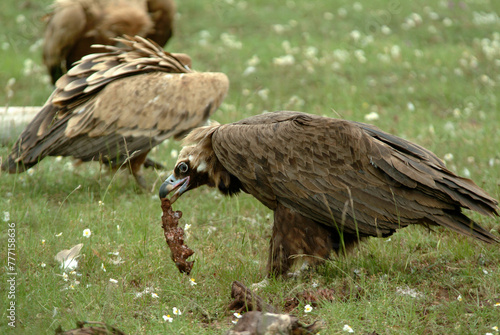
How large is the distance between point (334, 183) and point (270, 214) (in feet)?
4.29

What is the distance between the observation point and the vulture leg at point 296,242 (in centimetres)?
380

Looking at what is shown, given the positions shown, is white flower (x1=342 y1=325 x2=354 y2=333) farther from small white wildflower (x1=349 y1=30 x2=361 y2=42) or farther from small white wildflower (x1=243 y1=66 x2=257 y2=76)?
small white wildflower (x1=349 y1=30 x2=361 y2=42)

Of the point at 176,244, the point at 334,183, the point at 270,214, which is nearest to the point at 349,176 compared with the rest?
the point at 334,183

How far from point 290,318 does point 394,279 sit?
1.06 meters

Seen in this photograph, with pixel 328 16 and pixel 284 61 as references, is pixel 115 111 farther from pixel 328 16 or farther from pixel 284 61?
pixel 328 16

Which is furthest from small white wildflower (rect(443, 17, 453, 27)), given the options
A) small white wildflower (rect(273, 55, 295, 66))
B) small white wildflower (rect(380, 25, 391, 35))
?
small white wildflower (rect(273, 55, 295, 66))

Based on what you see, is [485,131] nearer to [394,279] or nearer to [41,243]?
[394,279]

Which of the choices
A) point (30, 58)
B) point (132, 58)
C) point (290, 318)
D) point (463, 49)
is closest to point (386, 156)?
point (290, 318)

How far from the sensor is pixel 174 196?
13.6 ft

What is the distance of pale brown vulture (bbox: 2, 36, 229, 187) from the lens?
517cm

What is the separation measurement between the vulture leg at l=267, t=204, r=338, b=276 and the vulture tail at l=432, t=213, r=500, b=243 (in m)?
0.72

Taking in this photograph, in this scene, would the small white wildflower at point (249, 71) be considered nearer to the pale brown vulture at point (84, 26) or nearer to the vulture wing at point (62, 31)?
the pale brown vulture at point (84, 26)

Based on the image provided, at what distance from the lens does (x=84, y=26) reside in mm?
7152

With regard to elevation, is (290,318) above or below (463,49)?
above
